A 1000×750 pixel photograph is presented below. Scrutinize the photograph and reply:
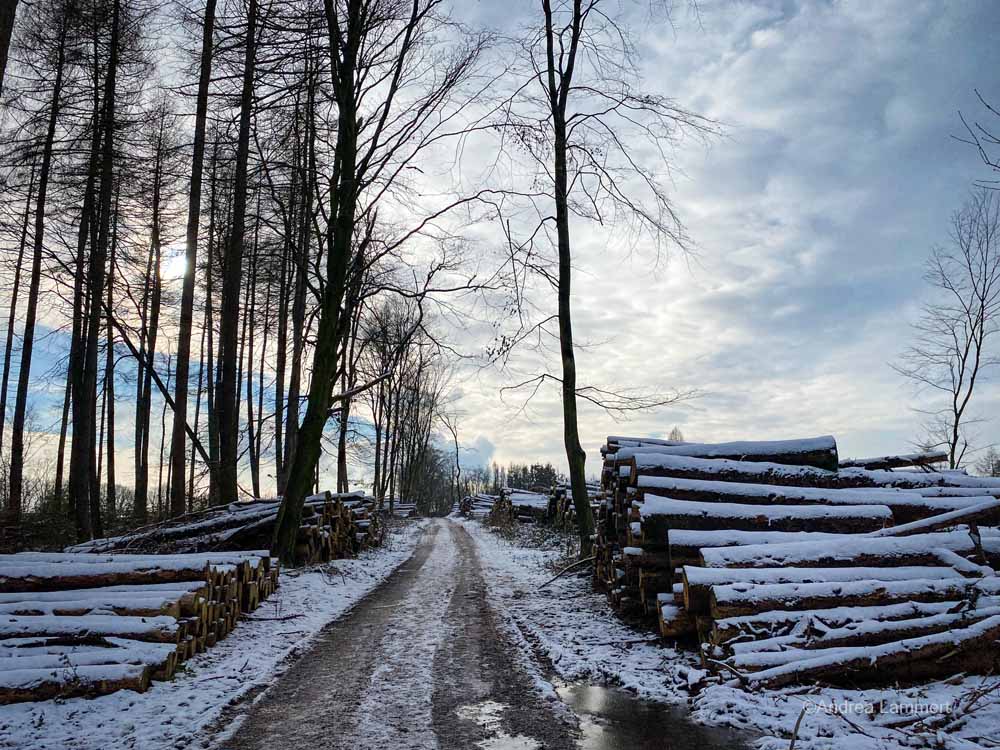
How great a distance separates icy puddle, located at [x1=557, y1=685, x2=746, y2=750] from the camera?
13.8ft

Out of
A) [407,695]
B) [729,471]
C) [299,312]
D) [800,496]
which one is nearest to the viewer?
[407,695]

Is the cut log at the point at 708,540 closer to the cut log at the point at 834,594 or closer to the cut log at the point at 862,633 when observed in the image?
the cut log at the point at 834,594

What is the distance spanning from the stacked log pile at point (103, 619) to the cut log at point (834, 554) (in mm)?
5247

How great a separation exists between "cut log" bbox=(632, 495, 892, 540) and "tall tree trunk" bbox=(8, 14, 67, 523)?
636 inches

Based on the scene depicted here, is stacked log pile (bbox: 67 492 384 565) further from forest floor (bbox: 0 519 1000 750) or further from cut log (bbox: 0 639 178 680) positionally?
cut log (bbox: 0 639 178 680)

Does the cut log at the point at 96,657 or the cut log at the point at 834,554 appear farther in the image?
the cut log at the point at 834,554

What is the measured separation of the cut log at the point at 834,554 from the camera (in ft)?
20.3

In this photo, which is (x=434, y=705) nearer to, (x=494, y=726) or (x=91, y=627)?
(x=494, y=726)

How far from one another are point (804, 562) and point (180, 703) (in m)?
5.75

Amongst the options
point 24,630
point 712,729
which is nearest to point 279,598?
point 24,630

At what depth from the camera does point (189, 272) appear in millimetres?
14078

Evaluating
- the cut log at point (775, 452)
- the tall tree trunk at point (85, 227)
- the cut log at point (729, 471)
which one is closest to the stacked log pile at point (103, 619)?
the cut log at point (729, 471)

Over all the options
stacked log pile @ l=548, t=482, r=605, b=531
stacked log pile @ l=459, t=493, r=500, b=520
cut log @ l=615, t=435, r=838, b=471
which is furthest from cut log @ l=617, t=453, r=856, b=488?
stacked log pile @ l=459, t=493, r=500, b=520

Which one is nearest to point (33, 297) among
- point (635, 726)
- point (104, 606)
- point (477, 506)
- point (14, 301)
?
point (14, 301)
